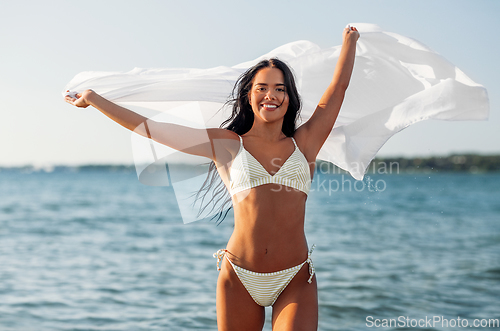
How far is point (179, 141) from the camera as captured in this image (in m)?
2.78

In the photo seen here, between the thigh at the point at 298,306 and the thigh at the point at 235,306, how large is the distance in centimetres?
14

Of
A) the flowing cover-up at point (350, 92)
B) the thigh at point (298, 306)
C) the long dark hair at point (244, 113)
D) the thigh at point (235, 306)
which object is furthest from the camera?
the flowing cover-up at point (350, 92)

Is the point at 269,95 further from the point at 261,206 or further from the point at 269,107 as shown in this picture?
the point at 261,206

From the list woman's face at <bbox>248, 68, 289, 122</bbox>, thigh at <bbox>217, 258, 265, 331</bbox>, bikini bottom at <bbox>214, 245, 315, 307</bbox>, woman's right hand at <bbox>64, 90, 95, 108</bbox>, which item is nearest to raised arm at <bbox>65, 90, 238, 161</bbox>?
woman's right hand at <bbox>64, 90, 95, 108</bbox>

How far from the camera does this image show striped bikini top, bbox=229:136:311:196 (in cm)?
276

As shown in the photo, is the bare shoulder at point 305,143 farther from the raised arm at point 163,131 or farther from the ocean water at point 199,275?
the ocean water at point 199,275

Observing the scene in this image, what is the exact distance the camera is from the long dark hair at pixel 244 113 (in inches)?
116

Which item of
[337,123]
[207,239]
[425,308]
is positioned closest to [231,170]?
[337,123]

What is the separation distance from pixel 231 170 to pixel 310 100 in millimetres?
1220

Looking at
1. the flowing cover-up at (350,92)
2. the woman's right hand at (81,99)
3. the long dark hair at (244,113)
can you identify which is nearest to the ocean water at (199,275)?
the long dark hair at (244,113)

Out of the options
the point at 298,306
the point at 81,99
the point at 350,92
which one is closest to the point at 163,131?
the point at 81,99

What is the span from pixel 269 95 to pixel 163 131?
2.27 ft

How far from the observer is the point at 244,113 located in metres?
3.11

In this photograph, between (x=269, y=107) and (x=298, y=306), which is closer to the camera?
(x=298, y=306)
